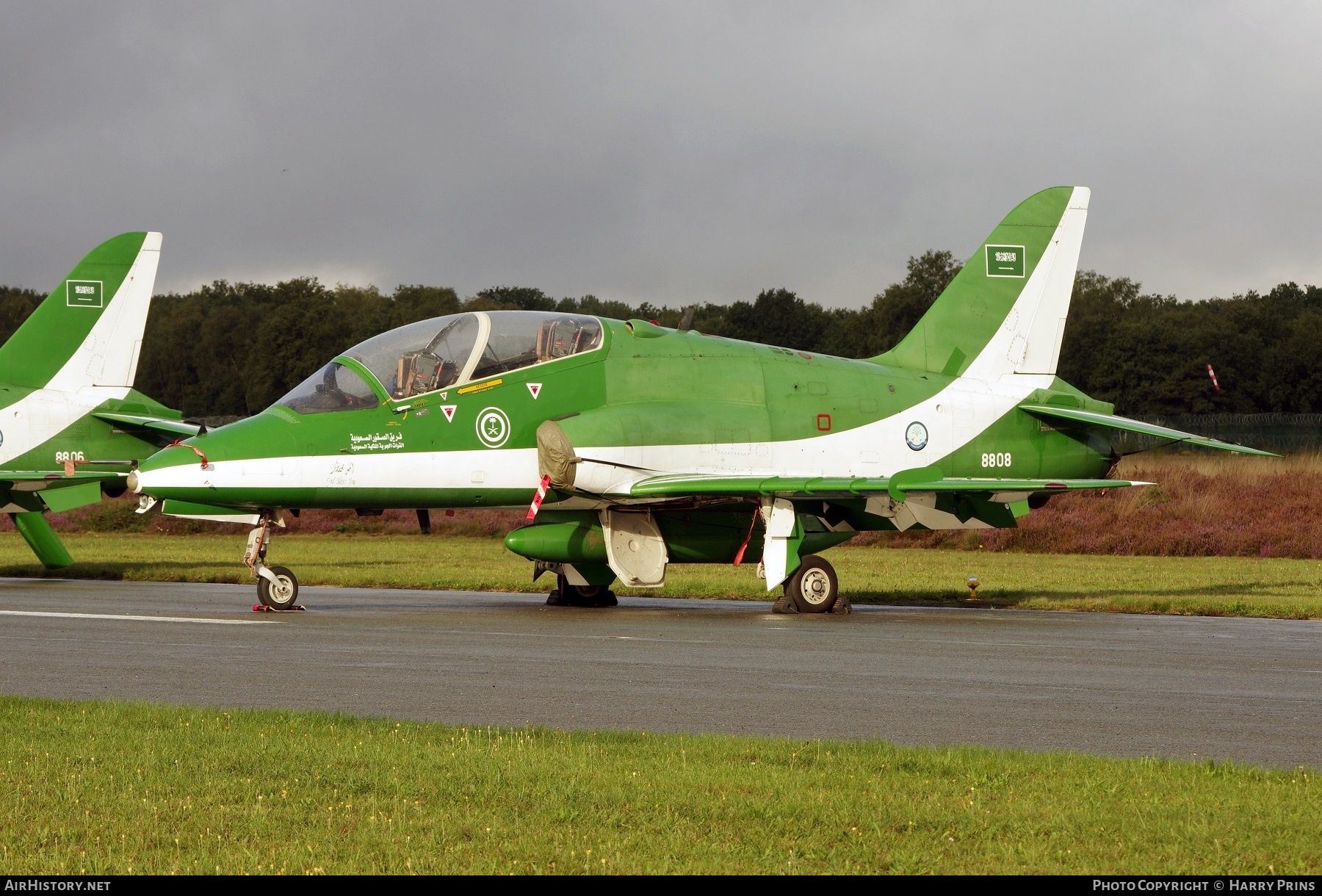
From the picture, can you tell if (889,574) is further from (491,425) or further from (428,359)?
(428,359)

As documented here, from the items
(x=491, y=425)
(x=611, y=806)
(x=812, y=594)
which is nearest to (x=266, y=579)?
(x=491, y=425)

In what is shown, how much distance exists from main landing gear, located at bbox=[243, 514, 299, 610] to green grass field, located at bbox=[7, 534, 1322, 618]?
17.8ft

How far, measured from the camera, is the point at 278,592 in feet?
55.9

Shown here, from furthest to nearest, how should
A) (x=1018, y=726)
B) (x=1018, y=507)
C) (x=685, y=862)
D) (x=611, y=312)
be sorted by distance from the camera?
(x=611, y=312), (x=1018, y=507), (x=1018, y=726), (x=685, y=862)

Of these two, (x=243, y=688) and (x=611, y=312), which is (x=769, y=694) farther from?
(x=611, y=312)

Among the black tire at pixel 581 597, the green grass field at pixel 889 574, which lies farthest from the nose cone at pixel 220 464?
the green grass field at pixel 889 574

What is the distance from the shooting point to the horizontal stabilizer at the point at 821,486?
1672cm

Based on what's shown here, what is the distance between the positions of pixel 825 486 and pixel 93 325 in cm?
1520

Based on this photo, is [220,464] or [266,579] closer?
[220,464]

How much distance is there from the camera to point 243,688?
33.1 feet

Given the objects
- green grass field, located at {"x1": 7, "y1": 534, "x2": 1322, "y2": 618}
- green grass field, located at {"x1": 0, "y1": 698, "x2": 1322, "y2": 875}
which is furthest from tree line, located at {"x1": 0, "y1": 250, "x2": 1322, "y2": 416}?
green grass field, located at {"x1": 0, "y1": 698, "x2": 1322, "y2": 875}
